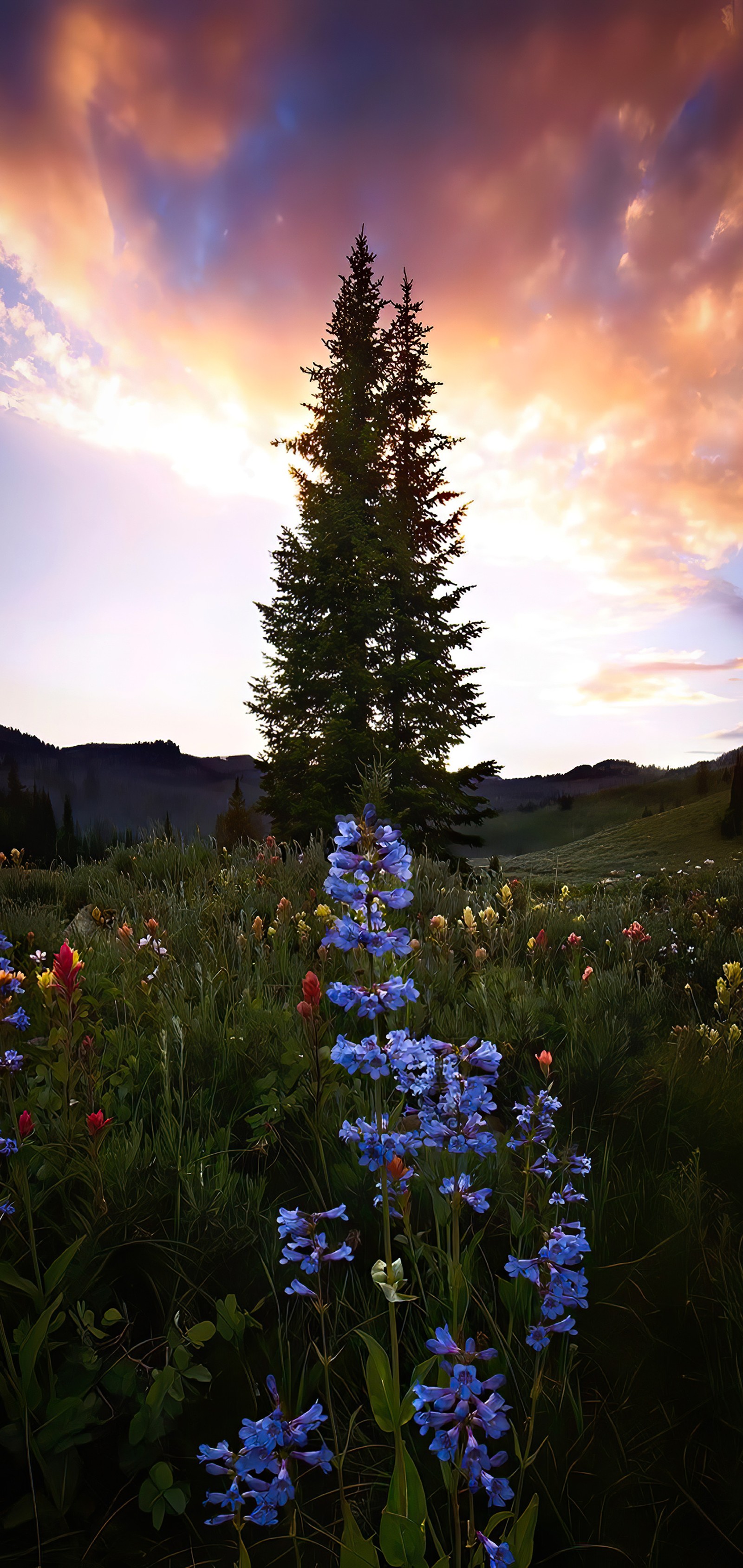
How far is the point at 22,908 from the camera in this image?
664 cm

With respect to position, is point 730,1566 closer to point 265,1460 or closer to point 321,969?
point 265,1460

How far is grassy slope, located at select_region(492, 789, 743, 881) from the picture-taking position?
2081 cm

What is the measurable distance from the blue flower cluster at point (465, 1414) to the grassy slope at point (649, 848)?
59.2ft

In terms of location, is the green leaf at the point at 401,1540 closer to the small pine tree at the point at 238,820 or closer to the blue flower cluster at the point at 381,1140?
the blue flower cluster at the point at 381,1140

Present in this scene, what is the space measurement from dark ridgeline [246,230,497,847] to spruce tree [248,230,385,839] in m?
→ 0.04

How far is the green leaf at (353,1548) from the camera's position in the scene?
3.73 feet

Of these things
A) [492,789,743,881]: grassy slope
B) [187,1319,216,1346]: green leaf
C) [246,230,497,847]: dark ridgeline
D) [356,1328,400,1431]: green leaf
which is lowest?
[492,789,743,881]: grassy slope

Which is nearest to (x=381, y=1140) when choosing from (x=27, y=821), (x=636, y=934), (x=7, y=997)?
(x=7, y=997)

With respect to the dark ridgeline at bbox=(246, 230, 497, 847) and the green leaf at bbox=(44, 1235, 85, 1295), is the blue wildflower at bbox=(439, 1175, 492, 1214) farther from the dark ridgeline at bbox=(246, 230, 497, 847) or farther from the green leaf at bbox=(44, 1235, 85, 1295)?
the dark ridgeline at bbox=(246, 230, 497, 847)

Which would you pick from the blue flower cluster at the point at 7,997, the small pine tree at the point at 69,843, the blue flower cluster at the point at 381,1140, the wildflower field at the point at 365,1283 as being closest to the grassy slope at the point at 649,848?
the small pine tree at the point at 69,843

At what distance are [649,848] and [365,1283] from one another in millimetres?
23696

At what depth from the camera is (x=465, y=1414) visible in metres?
1.15

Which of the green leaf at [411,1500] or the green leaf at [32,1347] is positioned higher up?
the green leaf at [32,1347]

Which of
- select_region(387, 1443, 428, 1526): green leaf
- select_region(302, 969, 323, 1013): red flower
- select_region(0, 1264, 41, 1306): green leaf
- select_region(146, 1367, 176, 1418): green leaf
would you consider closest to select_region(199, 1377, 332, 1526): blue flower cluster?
select_region(387, 1443, 428, 1526): green leaf
